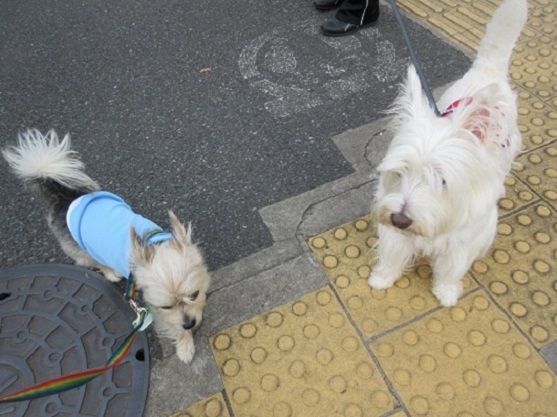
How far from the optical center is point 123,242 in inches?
92.4

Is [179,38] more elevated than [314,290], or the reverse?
[179,38]

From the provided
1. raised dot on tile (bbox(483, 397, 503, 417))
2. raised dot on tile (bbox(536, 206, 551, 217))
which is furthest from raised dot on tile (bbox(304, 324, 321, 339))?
raised dot on tile (bbox(536, 206, 551, 217))

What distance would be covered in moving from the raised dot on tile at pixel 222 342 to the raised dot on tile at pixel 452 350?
4.11 feet

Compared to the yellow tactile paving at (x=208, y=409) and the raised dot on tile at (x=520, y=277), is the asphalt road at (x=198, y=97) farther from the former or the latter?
the raised dot on tile at (x=520, y=277)

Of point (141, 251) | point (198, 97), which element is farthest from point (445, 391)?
point (198, 97)

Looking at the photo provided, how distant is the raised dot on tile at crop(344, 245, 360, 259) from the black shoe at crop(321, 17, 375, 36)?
2703mm

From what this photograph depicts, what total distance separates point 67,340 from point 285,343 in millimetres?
1313

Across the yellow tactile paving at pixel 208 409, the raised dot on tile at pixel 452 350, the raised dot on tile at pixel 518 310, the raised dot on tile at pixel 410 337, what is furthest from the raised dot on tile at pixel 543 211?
the yellow tactile paving at pixel 208 409

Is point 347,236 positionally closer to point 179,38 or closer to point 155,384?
point 155,384

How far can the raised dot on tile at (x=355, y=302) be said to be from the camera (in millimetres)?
Answer: 2598

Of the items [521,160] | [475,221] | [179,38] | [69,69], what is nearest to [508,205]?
[521,160]

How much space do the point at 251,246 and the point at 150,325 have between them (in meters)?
0.84

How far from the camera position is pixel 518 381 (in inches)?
88.7

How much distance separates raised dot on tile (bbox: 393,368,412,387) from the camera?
2.29m
